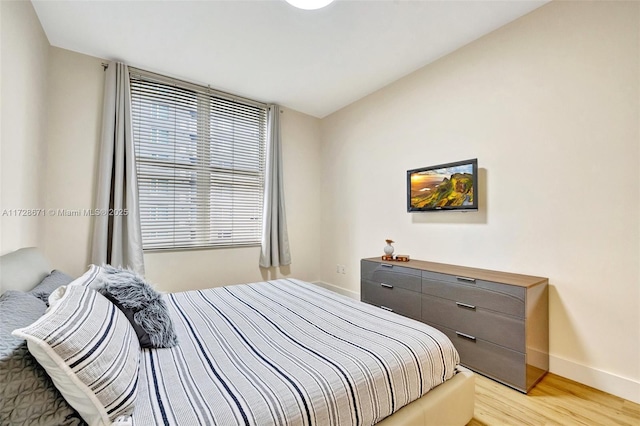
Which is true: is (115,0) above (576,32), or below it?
above

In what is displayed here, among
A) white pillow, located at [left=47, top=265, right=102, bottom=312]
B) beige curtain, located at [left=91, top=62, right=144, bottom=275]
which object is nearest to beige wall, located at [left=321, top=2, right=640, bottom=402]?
white pillow, located at [left=47, top=265, right=102, bottom=312]

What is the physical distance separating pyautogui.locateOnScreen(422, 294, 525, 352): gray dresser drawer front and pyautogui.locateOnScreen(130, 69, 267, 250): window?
240cm

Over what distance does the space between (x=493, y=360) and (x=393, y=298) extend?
908mm

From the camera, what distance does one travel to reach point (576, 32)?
202 cm

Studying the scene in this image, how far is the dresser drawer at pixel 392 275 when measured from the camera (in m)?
2.50

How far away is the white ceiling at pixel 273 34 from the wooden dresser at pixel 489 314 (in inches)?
81.7

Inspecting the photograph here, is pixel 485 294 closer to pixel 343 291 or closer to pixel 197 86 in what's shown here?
pixel 343 291

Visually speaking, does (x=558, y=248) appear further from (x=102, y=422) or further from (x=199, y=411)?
(x=102, y=422)

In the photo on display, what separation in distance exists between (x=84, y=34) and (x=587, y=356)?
473 centimetres

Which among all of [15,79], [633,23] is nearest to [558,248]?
[633,23]

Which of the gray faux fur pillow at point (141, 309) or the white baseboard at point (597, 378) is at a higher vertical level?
the gray faux fur pillow at point (141, 309)

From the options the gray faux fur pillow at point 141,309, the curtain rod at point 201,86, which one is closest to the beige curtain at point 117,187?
the curtain rod at point 201,86

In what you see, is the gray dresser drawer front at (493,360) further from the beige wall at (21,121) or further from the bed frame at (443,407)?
the beige wall at (21,121)

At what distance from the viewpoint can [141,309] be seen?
1284 mm
